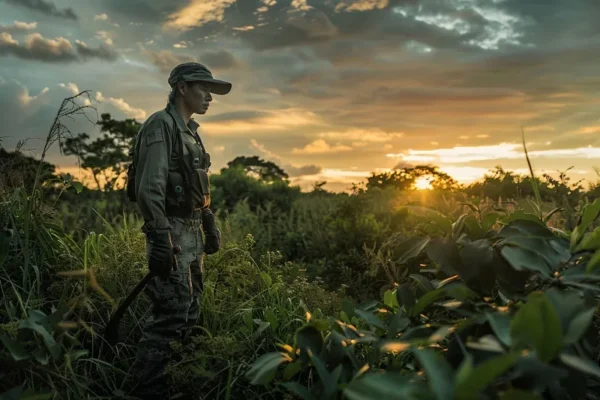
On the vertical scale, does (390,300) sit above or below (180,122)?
below

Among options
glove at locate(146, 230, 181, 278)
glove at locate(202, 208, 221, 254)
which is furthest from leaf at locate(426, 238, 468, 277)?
glove at locate(202, 208, 221, 254)

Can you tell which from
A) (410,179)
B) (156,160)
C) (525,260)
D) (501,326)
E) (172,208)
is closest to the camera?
(501,326)

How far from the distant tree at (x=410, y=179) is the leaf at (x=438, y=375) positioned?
838cm

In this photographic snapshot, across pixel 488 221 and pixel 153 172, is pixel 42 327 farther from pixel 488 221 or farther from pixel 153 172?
pixel 488 221

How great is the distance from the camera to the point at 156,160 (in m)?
4.00

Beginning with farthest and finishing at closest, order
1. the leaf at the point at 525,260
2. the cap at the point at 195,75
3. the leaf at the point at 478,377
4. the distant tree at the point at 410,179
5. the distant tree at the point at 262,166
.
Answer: the distant tree at the point at 262,166 < the distant tree at the point at 410,179 < the cap at the point at 195,75 < the leaf at the point at 525,260 < the leaf at the point at 478,377

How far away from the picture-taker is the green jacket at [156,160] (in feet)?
12.9

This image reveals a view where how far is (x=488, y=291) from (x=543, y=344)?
2.06ft

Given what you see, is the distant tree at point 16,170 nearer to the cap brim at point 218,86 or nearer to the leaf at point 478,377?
the cap brim at point 218,86

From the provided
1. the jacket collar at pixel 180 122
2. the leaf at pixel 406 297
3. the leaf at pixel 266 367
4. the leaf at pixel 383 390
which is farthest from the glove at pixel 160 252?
the leaf at pixel 383 390

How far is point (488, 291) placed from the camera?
203 centimetres

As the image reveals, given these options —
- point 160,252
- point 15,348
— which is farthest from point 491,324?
point 160,252

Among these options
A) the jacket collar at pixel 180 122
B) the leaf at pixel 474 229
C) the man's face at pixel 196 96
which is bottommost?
the leaf at pixel 474 229

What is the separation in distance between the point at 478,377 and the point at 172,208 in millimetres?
3327
